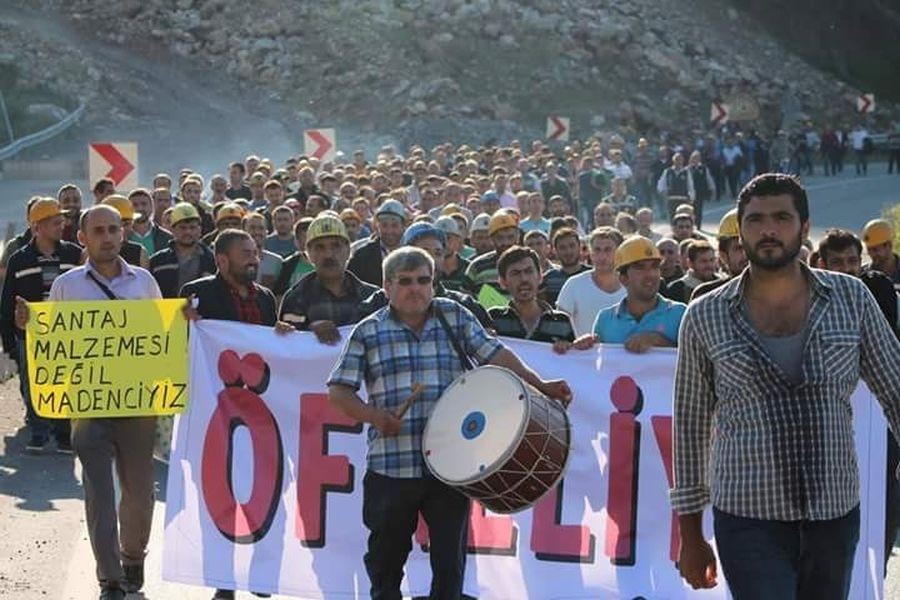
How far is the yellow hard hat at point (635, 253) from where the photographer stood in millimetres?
9109

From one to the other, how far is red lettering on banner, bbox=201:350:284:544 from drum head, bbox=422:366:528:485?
190cm

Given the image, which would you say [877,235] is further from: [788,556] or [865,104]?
[865,104]

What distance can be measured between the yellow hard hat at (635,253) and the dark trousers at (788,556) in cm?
394

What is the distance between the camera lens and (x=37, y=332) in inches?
342

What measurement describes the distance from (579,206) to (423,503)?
1011 inches

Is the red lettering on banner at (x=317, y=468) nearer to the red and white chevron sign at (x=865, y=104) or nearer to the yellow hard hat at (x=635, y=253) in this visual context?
the yellow hard hat at (x=635, y=253)

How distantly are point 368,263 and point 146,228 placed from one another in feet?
12.7

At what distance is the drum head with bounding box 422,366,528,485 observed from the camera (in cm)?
655

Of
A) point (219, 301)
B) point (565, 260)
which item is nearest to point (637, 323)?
point (219, 301)

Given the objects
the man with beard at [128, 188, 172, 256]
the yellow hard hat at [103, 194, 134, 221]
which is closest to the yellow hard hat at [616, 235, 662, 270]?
the yellow hard hat at [103, 194, 134, 221]

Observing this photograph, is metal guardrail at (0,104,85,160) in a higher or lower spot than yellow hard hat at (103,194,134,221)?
higher

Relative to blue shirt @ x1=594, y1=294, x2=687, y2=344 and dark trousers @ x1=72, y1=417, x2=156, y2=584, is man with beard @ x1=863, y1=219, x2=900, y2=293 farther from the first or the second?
dark trousers @ x1=72, y1=417, x2=156, y2=584

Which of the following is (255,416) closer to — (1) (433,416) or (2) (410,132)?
(1) (433,416)

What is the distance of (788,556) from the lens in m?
5.20
